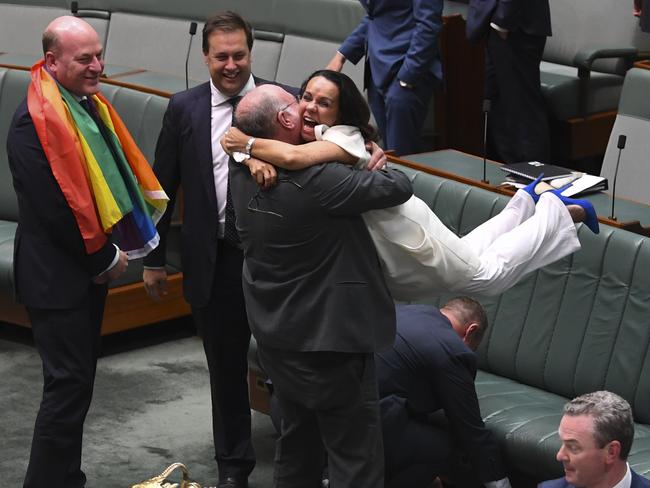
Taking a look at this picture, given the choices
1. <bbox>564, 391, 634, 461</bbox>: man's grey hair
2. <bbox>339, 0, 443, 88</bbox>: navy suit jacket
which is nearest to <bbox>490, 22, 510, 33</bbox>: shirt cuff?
<bbox>339, 0, 443, 88</bbox>: navy suit jacket

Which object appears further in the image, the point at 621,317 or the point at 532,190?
the point at 621,317

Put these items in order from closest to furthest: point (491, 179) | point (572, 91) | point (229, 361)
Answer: point (229, 361) → point (491, 179) → point (572, 91)

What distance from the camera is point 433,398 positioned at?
12.4 feet

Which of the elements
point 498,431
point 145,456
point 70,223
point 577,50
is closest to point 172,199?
point 70,223

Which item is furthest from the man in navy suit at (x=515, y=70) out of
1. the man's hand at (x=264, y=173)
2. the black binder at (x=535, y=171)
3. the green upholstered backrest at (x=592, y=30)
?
the man's hand at (x=264, y=173)

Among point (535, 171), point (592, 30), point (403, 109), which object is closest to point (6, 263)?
point (403, 109)

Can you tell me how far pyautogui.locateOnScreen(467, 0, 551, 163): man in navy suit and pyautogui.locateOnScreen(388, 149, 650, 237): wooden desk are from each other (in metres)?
0.79

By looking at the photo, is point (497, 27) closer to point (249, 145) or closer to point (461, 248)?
point (461, 248)

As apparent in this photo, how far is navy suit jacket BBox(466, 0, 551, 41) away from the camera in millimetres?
5449

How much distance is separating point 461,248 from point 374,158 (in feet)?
1.10

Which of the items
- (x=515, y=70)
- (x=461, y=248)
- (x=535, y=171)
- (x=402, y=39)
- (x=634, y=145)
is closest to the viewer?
(x=461, y=248)

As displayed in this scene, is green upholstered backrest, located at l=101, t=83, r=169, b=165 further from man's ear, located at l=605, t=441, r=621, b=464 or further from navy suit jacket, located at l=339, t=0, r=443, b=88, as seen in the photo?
man's ear, located at l=605, t=441, r=621, b=464

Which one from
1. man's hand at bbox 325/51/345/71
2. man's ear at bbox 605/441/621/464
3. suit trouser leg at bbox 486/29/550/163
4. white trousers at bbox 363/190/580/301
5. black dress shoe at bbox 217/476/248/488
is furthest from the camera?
man's hand at bbox 325/51/345/71

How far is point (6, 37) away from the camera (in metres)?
7.61
